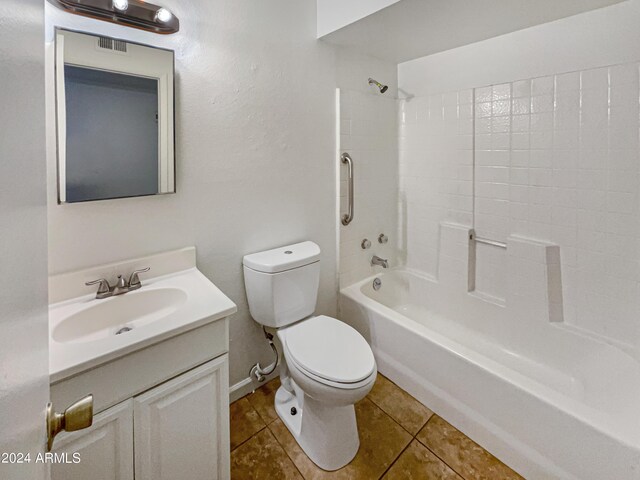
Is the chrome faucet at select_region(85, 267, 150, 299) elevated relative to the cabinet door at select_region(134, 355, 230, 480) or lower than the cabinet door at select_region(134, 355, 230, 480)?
elevated

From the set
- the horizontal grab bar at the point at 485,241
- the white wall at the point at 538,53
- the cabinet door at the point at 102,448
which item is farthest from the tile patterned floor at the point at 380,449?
the white wall at the point at 538,53

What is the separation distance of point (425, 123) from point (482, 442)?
6.64 feet

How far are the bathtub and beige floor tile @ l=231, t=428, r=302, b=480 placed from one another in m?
0.83

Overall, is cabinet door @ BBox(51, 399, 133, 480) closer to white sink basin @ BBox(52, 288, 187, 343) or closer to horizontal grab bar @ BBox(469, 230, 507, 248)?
white sink basin @ BBox(52, 288, 187, 343)

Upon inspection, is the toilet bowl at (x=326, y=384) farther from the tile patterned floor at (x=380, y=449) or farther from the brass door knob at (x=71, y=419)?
the brass door knob at (x=71, y=419)

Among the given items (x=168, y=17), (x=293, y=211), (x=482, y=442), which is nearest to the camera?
(x=168, y=17)

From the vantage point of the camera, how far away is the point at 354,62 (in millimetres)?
2246

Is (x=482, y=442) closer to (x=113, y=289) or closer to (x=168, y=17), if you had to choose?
(x=113, y=289)

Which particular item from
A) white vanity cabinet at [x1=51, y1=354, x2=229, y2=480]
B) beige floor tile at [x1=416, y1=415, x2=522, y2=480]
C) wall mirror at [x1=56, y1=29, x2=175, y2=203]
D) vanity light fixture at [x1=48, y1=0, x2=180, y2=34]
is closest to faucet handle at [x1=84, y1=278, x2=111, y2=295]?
wall mirror at [x1=56, y1=29, x2=175, y2=203]

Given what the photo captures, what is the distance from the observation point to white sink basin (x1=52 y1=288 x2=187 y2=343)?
123 cm

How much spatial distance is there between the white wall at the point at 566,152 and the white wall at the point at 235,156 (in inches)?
38.2

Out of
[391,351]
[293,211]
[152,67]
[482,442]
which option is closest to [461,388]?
[482,442]

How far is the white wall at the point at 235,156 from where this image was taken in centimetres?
140

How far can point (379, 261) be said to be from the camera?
253cm
